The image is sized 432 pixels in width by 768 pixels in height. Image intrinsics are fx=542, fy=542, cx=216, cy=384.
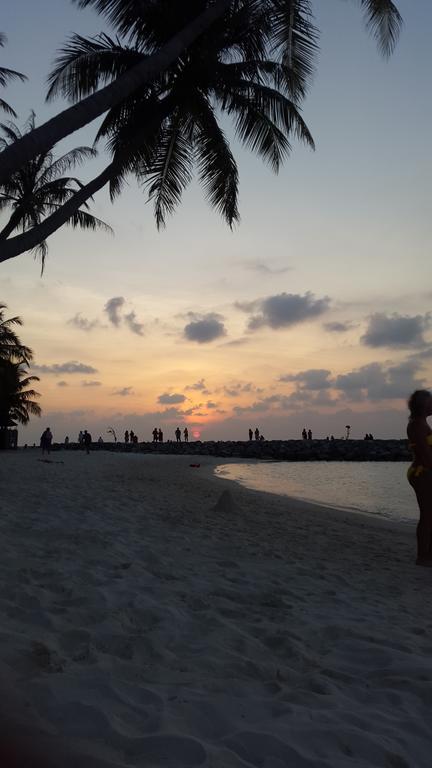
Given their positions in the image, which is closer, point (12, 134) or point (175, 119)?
point (175, 119)

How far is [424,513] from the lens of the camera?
20.9ft

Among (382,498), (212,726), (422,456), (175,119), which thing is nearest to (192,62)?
(175,119)

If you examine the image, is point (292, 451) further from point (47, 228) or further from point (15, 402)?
point (47, 228)

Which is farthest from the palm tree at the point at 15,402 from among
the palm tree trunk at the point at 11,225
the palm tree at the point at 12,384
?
the palm tree trunk at the point at 11,225

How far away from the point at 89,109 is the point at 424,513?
21.2 ft

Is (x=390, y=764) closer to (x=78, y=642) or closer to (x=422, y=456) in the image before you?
(x=78, y=642)

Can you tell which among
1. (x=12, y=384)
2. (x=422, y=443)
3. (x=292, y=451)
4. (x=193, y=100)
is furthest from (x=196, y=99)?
(x=292, y=451)

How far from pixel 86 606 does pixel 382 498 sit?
1713cm

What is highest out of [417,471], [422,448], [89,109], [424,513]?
[89,109]

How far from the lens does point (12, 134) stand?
59.6 ft

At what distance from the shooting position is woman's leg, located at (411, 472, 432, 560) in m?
6.30

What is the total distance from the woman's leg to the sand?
0.83ft

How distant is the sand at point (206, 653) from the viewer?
7.59ft

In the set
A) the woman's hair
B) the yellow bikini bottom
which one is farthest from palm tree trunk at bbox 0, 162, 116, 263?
the yellow bikini bottom
